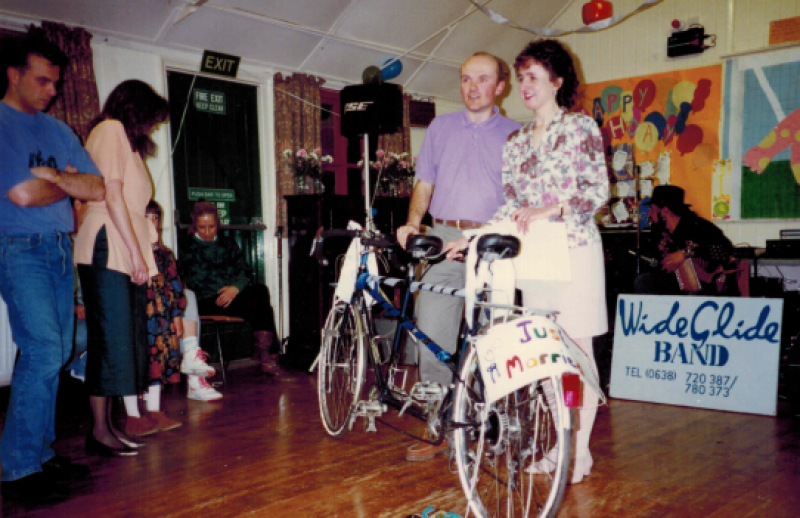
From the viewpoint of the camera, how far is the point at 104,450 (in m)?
2.65

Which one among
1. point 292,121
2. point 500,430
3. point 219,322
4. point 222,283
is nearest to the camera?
point 500,430

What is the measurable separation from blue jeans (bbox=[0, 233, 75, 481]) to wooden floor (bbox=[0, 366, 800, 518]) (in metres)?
0.21

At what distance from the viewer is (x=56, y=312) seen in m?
2.24

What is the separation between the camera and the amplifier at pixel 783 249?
514cm

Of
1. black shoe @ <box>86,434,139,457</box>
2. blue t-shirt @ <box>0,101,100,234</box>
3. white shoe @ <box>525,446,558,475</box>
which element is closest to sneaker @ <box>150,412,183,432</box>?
black shoe @ <box>86,434,139,457</box>

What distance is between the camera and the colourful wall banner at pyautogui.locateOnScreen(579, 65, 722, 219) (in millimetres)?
6152

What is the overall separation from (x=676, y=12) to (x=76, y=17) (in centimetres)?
567

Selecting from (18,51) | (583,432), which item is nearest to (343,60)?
(18,51)

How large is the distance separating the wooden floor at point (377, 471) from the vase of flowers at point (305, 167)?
2.45 meters

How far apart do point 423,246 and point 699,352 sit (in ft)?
6.41

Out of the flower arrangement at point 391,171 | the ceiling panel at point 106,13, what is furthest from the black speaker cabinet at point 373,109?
the ceiling panel at point 106,13

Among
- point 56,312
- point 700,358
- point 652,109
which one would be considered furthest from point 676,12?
point 56,312

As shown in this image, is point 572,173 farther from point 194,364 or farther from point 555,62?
point 194,364

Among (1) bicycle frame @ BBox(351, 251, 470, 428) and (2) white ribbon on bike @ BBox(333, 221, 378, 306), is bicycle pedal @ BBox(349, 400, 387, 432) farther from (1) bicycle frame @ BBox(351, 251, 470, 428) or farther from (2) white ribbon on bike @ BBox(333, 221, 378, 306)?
(2) white ribbon on bike @ BBox(333, 221, 378, 306)
